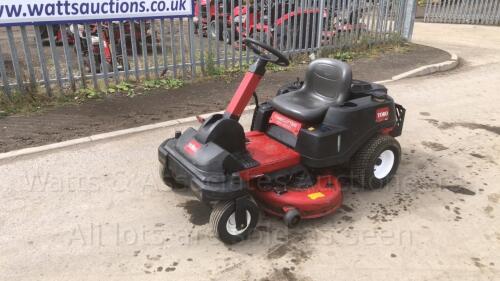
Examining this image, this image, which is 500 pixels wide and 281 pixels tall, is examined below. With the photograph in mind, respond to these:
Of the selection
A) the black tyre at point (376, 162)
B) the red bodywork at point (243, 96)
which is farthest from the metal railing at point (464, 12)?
the red bodywork at point (243, 96)

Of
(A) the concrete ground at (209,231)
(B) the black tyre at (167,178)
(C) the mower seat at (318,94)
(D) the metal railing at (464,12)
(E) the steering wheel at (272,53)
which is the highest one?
(E) the steering wheel at (272,53)

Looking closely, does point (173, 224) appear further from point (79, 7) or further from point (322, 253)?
point (79, 7)

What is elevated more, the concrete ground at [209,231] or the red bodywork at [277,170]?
the red bodywork at [277,170]

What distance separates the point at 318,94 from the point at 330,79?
190mm

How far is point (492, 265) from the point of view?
9.64 ft

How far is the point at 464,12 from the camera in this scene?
1546 centimetres

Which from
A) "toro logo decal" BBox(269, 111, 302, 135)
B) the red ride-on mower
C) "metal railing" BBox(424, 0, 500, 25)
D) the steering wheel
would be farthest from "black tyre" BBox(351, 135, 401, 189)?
"metal railing" BBox(424, 0, 500, 25)

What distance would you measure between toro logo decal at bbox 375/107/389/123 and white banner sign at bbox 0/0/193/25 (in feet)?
13.3

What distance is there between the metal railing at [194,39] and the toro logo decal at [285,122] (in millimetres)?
3463

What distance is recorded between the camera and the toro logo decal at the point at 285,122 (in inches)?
140

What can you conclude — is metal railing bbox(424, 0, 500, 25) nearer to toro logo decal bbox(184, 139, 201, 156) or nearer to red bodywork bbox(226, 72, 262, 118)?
red bodywork bbox(226, 72, 262, 118)

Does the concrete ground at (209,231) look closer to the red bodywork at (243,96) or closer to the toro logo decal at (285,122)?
the toro logo decal at (285,122)

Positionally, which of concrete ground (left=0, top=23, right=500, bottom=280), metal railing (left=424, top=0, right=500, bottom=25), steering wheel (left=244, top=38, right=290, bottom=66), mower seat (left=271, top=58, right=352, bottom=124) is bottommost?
concrete ground (left=0, top=23, right=500, bottom=280)

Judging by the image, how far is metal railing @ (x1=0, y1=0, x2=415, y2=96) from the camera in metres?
6.00
